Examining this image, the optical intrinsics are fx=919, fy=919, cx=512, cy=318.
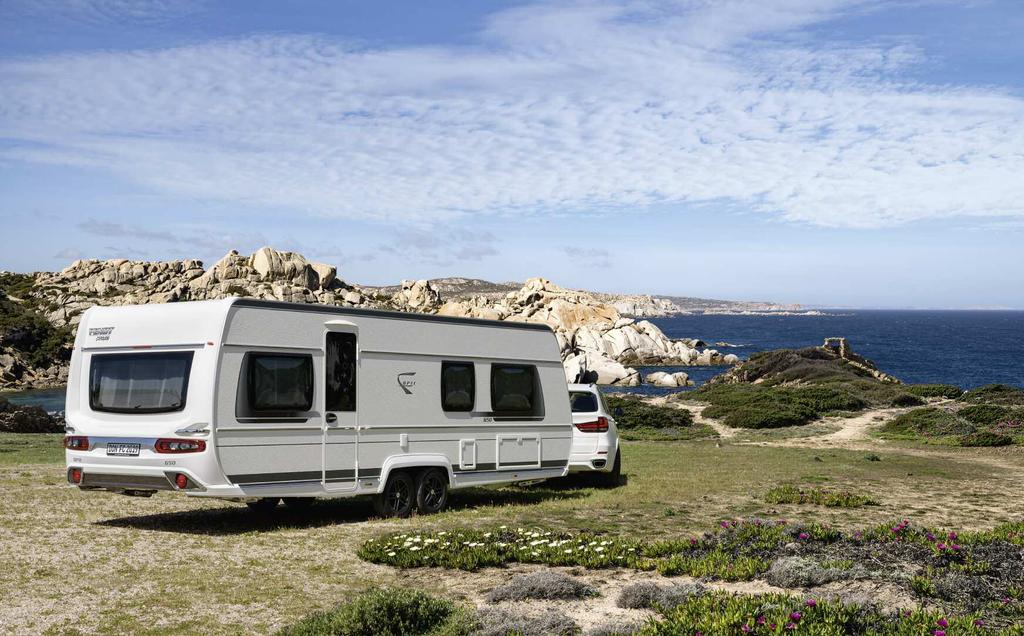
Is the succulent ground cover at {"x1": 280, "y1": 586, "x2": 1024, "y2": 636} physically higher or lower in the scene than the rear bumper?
higher

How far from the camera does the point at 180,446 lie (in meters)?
11.5

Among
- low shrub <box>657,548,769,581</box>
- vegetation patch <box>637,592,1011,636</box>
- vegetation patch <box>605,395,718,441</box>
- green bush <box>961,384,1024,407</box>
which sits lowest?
vegetation patch <box>605,395,718,441</box>

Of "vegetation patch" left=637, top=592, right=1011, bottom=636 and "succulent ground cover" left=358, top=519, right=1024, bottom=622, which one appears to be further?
"succulent ground cover" left=358, top=519, right=1024, bottom=622

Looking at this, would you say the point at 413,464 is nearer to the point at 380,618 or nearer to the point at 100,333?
the point at 100,333

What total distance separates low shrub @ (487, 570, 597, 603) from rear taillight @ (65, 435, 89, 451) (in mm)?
6478

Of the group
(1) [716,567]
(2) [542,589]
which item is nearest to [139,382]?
(2) [542,589]

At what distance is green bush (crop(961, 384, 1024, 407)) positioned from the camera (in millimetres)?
37491

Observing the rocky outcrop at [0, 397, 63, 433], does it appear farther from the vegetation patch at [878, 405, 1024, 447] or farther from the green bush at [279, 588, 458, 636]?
the vegetation patch at [878, 405, 1024, 447]

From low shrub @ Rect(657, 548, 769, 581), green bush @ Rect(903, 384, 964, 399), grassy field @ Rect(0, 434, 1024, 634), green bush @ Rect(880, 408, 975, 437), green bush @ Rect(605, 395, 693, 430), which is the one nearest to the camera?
grassy field @ Rect(0, 434, 1024, 634)

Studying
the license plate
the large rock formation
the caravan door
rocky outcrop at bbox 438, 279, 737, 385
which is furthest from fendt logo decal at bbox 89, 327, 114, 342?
the large rock formation

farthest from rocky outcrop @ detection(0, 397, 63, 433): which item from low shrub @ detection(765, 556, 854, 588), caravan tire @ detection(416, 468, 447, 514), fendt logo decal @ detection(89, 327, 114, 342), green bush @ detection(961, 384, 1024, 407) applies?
green bush @ detection(961, 384, 1024, 407)

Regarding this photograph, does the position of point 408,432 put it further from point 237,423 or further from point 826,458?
point 826,458

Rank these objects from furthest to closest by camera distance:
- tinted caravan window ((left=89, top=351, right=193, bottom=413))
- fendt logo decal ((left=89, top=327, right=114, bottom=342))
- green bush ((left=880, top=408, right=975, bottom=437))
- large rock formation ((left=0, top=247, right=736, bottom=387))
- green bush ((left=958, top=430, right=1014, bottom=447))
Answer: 1. large rock formation ((left=0, top=247, right=736, bottom=387))
2. green bush ((left=880, top=408, right=975, bottom=437))
3. green bush ((left=958, top=430, right=1014, bottom=447))
4. fendt logo decal ((left=89, top=327, right=114, bottom=342))
5. tinted caravan window ((left=89, top=351, right=193, bottom=413))

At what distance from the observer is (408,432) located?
45.5ft
